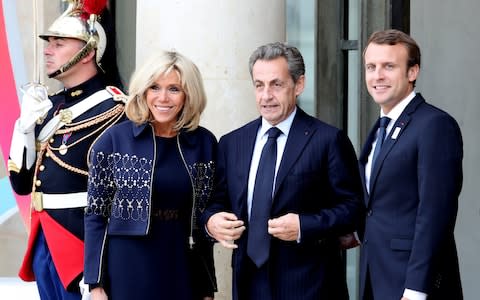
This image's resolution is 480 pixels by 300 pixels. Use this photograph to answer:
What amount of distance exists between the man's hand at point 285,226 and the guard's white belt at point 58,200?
42.1 inches

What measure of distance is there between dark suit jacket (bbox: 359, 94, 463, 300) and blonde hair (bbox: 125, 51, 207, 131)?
79 centimetres

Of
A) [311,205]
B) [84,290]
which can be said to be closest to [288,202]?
[311,205]

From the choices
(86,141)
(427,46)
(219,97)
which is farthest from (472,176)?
(86,141)

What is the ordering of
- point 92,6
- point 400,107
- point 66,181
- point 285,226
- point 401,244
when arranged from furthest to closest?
point 92,6
point 66,181
point 285,226
point 400,107
point 401,244

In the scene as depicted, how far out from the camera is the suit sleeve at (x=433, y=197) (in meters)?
4.55

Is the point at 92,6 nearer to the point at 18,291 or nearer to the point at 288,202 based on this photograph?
the point at 288,202

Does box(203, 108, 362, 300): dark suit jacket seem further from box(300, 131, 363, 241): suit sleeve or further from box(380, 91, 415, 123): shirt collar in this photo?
box(380, 91, 415, 123): shirt collar

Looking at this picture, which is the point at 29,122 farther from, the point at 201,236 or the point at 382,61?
the point at 382,61

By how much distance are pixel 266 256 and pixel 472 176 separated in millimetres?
2772

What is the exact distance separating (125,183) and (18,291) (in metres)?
2.22

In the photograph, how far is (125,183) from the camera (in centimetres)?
516

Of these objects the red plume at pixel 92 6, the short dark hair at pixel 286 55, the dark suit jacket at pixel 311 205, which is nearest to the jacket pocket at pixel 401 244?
the dark suit jacket at pixel 311 205

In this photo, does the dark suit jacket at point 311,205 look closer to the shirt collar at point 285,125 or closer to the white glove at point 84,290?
the shirt collar at point 285,125

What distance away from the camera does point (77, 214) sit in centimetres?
569
